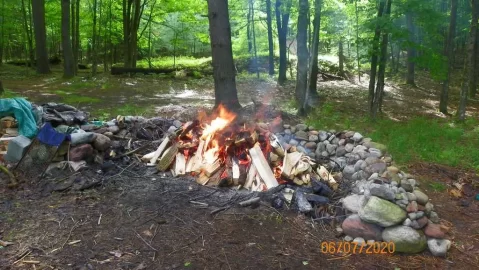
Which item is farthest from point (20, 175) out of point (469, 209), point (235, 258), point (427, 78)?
point (427, 78)

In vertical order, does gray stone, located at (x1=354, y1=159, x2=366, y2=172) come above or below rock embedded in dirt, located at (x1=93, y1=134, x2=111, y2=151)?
below

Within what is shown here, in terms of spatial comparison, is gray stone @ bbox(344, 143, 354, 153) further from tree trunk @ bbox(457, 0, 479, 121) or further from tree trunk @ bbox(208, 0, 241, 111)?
tree trunk @ bbox(457, 0, 479, 121)

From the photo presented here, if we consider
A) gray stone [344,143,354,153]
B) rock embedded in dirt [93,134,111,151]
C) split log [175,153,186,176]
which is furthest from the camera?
gray stone [344,143,354,153]

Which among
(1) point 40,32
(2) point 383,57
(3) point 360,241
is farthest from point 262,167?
(1) point 40,32

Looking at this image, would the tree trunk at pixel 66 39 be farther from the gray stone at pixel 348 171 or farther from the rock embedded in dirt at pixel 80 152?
the gray stone at pixel 348 171

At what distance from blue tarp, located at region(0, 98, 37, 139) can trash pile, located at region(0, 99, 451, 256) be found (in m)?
0.02

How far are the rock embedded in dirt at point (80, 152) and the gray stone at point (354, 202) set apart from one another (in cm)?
386

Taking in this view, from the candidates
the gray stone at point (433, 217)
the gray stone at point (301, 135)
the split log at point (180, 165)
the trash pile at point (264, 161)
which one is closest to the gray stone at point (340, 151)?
the trash pile at point (264, 161)

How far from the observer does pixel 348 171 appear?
204 inches

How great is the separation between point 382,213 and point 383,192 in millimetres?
321

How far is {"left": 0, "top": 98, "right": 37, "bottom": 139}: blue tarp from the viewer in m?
5.48

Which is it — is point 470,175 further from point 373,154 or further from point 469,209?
point 373,154

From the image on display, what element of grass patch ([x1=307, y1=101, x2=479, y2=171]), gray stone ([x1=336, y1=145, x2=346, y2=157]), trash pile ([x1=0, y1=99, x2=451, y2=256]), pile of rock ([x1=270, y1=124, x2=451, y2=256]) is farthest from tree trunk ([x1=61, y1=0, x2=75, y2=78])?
pile of rock ([x1=270, y1=124, x2=451, y2=256])

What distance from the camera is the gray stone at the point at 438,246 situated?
3586mm
